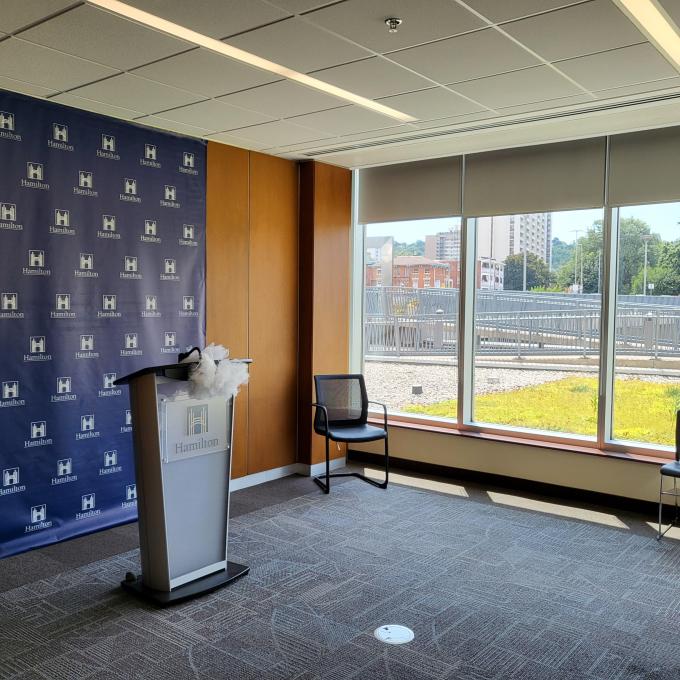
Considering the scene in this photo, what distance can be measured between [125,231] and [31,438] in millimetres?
1503

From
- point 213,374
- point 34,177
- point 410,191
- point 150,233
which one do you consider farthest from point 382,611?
point 410,191

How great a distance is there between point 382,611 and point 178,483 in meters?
1.21

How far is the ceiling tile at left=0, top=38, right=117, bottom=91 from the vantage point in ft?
11.1

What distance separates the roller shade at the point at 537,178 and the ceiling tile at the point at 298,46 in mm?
2628

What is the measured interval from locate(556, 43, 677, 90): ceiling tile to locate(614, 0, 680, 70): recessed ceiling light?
0.04 m

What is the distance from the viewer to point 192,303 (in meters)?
5.24

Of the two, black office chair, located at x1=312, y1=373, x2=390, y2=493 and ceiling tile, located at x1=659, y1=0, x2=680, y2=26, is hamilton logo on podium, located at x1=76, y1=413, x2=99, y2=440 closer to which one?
black office chair, located at x1=312, y1=373, x2=390, y2=493

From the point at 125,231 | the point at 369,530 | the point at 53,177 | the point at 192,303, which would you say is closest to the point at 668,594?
the point at 369,530

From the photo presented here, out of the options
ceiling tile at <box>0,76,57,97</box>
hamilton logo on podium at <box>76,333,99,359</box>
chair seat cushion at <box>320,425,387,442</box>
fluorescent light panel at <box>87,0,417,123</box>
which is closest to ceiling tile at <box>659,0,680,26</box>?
fluorescent light panel at <box>87,0,417,123</box>

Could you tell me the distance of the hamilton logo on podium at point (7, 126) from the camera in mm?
4086

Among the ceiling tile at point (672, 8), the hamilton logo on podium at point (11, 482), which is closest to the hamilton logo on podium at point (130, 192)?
the hamilton logo on podium at point (11, 482)

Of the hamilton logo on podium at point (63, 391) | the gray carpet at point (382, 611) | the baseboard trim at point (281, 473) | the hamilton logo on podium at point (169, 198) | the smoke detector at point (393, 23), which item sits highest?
the smoke detector at point (393, 23)

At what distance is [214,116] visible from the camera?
4.58 meters

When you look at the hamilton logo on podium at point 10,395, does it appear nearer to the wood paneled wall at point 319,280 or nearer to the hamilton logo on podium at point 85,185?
the hamilton logo on podium at point 85,185
